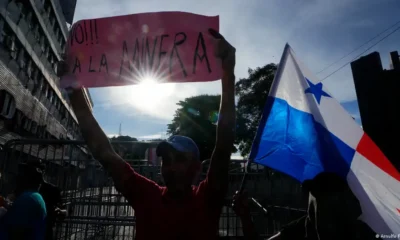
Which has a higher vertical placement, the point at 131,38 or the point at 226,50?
the point at 131,38

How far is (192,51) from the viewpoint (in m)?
2.42

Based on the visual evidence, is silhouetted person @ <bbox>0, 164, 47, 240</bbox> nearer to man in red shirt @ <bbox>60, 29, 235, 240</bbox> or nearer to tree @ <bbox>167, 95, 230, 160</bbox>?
man in red shirt @ <bbox>60, 29, 235, 240</bbox>

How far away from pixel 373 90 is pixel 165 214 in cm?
1161

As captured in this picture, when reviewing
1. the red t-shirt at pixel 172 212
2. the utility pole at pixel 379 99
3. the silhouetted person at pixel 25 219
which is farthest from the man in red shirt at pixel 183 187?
the utility pole at pixel 379 99

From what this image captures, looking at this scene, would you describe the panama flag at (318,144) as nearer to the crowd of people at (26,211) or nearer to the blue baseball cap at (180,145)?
the blue baseball cap at (180,145)

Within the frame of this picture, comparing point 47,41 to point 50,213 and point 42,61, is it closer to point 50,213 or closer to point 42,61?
point 42,61

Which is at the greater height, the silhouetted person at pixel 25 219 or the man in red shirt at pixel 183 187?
the man in red shirt at pixel 183 187

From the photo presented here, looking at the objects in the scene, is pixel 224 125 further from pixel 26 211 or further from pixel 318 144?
pixel 26 211

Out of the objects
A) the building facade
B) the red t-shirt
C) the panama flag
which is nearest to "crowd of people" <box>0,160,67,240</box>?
the red t-shirt

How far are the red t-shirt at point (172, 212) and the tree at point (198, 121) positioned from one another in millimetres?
39271

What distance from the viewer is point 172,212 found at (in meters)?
1.51

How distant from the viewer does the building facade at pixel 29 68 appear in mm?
16547

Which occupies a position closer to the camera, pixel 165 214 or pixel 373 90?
pixel 165 214

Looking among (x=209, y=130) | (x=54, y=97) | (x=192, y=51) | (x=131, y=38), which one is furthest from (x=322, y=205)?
(x=209, y=130)
